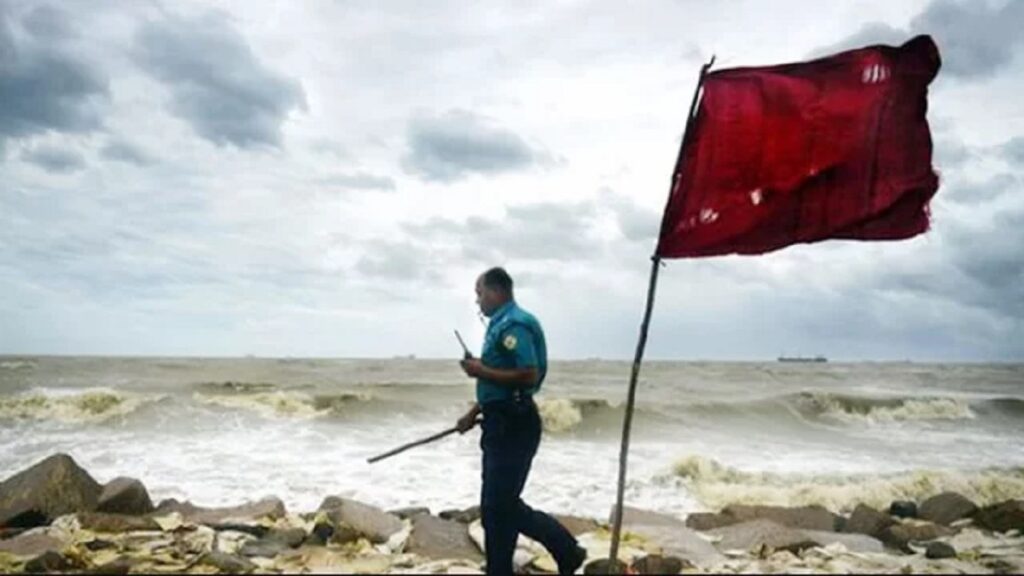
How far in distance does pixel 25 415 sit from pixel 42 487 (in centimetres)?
1911

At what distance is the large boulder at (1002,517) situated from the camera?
8961 millimetres

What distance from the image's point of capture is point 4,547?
6980 millimetres

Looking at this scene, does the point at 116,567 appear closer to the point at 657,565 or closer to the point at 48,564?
the point at 48,564

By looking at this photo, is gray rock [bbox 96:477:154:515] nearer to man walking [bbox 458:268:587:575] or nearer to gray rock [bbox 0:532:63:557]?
gray rock [bbox 0:532:63:557]

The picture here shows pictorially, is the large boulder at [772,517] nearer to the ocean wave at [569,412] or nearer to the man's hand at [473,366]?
the man's hand at [473,366]

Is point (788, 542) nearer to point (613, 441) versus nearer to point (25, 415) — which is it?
point (613, 441)

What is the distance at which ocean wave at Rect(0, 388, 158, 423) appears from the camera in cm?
2376

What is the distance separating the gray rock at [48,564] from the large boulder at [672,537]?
492cm

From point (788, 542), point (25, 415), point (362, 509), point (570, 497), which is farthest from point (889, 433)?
point (25, 415)

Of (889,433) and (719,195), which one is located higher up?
(719,195)

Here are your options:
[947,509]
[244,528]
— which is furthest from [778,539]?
[244,528]

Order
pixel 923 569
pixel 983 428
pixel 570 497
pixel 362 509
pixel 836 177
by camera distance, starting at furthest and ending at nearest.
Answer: pixel 983 428
pixel 570 497
pixel 362 509
pixel 923 569
pixel 836 177

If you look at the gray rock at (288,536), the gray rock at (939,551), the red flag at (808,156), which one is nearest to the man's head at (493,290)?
the red flag at (808,156)

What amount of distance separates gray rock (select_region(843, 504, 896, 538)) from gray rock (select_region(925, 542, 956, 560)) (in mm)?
1421
